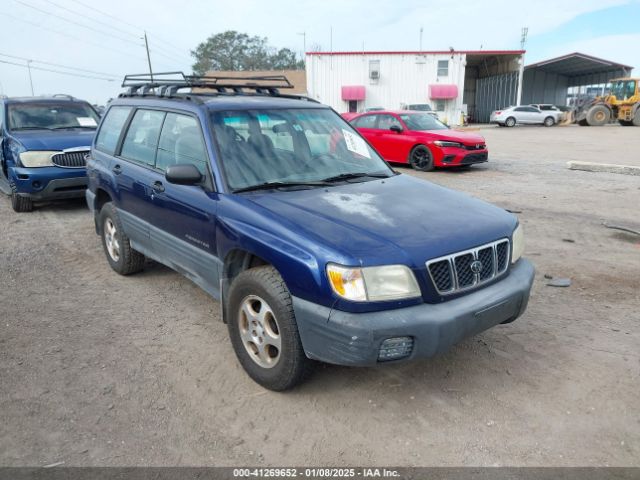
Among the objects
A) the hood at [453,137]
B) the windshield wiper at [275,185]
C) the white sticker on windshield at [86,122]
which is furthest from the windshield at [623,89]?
the windshield wiper at [275,185]

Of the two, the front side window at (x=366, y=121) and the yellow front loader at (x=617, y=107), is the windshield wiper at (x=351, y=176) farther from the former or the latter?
the yellow front loader at (x=617, y=107)

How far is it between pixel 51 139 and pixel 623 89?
34.4 m

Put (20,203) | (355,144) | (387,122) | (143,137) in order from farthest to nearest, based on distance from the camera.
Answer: (387,122) → (20,203) → (143,137) → (355,144)

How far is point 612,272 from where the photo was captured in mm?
5027

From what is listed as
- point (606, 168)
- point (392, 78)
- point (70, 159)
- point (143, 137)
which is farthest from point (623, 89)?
point (143, 137)

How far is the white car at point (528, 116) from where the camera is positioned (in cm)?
3503

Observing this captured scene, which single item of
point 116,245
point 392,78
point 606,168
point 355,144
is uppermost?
point 392,78

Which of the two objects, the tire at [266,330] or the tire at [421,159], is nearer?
the tire at [266,330]

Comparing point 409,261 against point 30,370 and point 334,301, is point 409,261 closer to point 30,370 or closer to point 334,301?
point 334,301

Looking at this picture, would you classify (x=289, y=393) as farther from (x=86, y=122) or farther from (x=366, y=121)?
(x=366, y=121)

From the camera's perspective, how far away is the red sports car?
38.3 ft

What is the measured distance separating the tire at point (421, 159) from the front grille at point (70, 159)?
763 centimetres

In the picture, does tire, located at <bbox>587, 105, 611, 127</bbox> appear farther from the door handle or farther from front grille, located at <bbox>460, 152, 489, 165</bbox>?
the door handle

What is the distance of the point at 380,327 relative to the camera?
2492 mm
